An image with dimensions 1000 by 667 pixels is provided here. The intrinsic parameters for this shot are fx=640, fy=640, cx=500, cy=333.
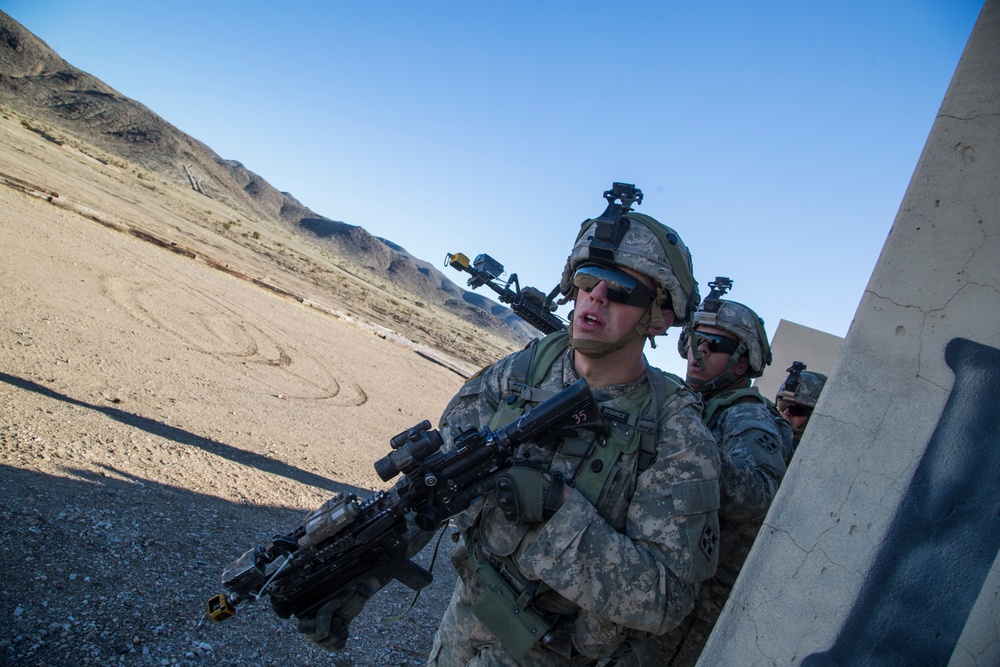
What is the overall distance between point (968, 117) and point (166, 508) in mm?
4857

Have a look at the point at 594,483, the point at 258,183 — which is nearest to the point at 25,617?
the point at 594,483

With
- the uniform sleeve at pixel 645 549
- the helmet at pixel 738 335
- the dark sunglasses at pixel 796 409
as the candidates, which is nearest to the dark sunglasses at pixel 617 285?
the uniform sleeve at pixel 645 549

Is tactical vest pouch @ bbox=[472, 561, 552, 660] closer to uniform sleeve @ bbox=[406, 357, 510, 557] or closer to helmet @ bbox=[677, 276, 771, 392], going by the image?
uniform sleeve @ bbox=[406, 357, 510, 557]

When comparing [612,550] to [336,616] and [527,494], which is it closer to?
[527,494]

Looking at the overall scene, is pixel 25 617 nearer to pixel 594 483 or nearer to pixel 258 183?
pixel 594 483

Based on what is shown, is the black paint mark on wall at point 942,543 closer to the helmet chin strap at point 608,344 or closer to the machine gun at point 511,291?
the helmet chin strap at point 608,344

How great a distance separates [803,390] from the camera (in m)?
4.53

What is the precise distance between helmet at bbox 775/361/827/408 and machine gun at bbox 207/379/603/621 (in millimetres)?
2913

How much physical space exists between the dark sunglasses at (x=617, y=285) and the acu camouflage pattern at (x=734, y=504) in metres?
0.79

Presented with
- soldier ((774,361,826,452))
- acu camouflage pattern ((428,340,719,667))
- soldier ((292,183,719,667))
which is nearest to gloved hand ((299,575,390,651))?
soldier ((292,183,719,667))

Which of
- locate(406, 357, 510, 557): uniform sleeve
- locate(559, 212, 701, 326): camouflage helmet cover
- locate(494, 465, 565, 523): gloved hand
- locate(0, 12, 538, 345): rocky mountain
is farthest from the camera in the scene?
locate(0, 12, 538, 345): rocky mountain

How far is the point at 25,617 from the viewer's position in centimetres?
294

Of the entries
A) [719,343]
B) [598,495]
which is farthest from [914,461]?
[719,343]

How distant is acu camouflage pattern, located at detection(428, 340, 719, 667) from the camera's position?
1.98m
